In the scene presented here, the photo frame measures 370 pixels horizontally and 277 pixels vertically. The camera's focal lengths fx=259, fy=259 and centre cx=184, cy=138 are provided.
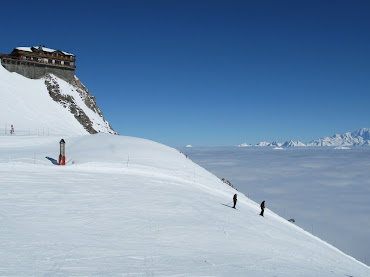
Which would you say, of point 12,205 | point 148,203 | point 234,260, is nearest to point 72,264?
point 234,260

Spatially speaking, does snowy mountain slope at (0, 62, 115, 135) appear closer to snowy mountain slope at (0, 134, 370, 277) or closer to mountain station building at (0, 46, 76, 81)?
mountain station building at (0, 46, 76, 81)

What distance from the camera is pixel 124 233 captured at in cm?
927

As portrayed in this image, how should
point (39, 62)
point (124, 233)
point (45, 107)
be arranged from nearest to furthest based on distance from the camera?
point (124, 233)
point (45, 107)
point (39, 62)

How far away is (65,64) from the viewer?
79.0 m

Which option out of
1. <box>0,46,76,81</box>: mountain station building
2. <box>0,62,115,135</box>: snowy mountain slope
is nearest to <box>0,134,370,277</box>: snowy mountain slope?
<box>0,62,115,135</box>: snowy mountain slope

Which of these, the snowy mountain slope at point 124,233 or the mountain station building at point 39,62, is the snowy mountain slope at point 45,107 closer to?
the mountain station building at point 39,62

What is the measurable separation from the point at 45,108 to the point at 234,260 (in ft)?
204

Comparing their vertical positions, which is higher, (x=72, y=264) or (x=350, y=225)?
(x=72, y=264)

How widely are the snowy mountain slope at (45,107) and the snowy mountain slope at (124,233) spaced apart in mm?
33481

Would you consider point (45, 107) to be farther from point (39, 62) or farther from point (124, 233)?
point (124, 233)

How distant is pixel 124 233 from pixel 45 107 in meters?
59.9

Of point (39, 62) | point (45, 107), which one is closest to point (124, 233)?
point (45, 107)

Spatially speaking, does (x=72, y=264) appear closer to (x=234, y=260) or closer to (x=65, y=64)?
(x=234, y=260)

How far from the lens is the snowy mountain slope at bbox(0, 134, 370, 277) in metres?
6.89
